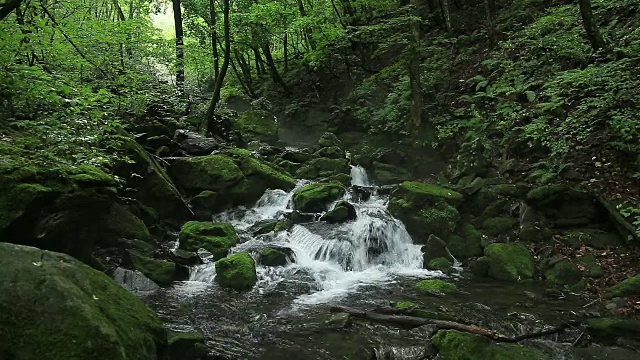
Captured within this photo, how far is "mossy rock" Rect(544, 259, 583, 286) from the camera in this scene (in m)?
8.44

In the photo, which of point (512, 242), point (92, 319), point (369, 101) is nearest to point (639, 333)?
point (512, 242)

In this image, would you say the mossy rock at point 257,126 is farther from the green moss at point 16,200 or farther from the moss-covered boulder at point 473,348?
→ the moss-covered boulder at point 473,348

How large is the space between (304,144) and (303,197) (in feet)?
29.4

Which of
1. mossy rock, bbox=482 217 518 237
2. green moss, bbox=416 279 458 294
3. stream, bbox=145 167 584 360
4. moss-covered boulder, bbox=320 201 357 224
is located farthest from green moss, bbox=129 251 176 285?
mossy rock, bbox=482 217 518 237

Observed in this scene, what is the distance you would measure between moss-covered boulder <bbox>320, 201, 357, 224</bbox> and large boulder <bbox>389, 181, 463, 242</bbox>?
113cm

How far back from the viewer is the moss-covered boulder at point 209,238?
33.7 feet

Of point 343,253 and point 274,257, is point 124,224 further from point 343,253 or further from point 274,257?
point 343,253

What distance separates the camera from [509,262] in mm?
9328

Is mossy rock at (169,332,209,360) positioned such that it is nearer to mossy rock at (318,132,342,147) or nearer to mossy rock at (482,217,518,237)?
mossy rock at (482,217,518,237)

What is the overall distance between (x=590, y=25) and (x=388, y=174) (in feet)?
25.3

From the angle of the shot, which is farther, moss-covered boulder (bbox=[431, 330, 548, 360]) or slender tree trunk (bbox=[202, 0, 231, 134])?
slender tree trunk (bbox=[202, 0, 231, 134])

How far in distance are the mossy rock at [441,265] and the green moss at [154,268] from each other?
5807 millimetres

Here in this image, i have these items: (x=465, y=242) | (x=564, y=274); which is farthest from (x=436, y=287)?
(x=564, y=274)

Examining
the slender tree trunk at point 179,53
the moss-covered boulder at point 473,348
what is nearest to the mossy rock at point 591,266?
the moss-covered boulder at point 473,348
